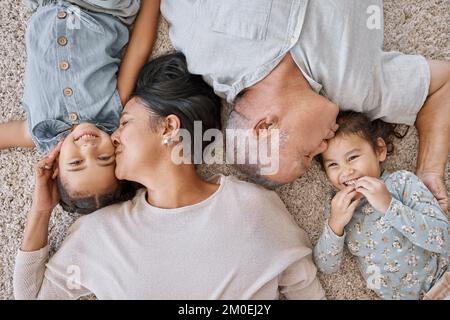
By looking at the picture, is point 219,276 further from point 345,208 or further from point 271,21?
point 271,21

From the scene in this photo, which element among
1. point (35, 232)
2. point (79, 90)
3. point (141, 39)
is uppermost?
point (141, 39)

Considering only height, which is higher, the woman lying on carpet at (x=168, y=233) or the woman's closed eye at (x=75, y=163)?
the woman's closed eye at (x=75, y=163)

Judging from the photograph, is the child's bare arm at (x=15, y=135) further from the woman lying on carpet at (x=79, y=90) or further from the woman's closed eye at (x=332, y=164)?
the woman's closed eye at (x=332, y=164)

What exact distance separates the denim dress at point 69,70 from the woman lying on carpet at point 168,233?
66 mm

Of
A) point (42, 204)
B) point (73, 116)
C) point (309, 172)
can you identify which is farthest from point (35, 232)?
point (309, 172)

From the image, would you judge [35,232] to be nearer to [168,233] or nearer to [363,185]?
[168,233]

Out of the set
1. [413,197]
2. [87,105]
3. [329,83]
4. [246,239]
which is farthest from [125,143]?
[413,197]

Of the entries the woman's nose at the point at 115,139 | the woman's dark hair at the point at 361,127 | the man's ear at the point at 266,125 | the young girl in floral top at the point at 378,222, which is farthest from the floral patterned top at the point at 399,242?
the woman's nose at the point at 115,139

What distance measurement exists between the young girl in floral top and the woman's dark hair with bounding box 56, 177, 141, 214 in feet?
1.59

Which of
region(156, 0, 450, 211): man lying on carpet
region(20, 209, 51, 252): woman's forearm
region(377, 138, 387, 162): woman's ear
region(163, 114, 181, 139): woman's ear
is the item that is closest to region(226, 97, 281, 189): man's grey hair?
region(156, 0, 450, 211): man lying on carpet

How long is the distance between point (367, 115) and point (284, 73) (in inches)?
A: 9.3

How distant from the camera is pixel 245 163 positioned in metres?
1.18

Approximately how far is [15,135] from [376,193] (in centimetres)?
90

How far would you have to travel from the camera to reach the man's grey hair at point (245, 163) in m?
1.16
